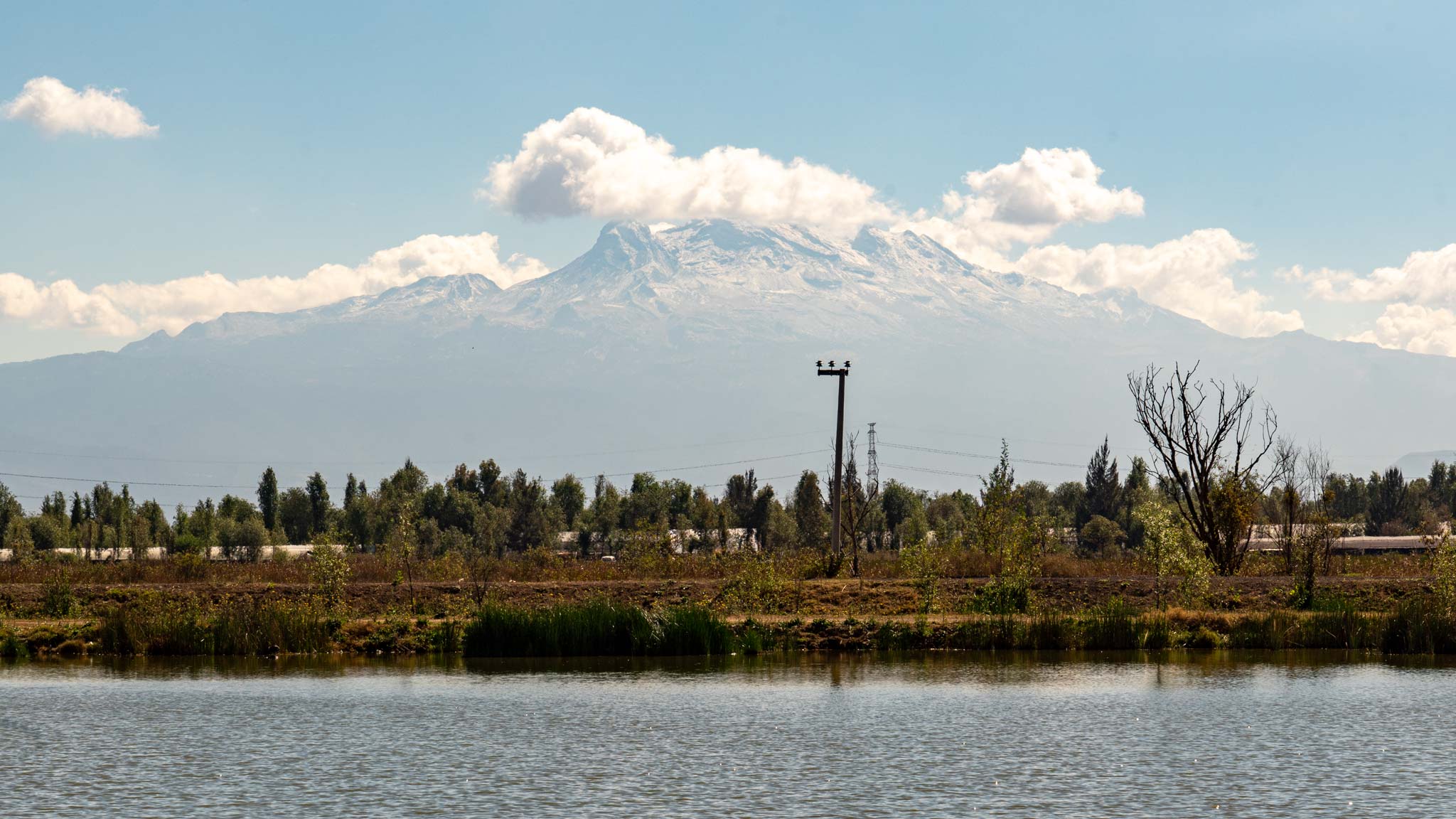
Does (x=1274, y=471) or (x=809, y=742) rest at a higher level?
(x=1274, y=471)

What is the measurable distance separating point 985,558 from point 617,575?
1485cm

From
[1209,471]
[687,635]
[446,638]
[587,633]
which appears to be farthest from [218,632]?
[1209,471]

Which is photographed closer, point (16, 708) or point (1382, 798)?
point (1382, 798)

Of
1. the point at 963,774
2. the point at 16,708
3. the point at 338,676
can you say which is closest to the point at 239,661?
the point at 338,676

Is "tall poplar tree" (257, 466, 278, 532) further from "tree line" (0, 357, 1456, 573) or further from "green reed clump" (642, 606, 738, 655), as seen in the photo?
"green reed clump" (642, 606, 738, 655)

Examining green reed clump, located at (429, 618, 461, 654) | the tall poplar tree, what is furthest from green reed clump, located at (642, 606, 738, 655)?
the tall poplar tree

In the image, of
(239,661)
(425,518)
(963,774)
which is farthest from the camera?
(425,518)

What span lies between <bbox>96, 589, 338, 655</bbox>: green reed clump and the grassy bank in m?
0.03

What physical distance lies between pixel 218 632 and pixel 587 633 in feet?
36.5

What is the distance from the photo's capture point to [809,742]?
92.3 feet

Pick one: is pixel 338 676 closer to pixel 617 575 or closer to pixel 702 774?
Answer: pixel 702 774

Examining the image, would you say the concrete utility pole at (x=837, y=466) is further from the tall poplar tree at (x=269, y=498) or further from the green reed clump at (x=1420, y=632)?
the tall poplar tree at (x=269, y=498)

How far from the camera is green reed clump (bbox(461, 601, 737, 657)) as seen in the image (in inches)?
1686

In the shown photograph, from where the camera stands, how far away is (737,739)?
28.4 meters
